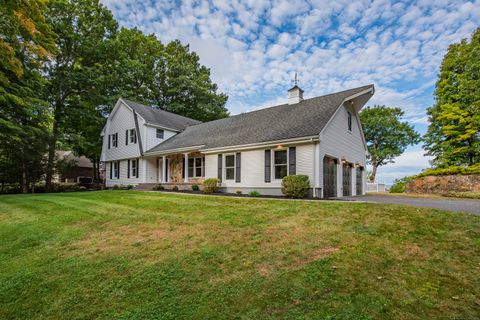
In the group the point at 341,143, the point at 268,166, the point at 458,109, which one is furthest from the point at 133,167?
the point at 458,109

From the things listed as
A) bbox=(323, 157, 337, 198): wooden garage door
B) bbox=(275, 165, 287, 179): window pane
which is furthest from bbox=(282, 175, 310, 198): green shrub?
bbox=(323, 157, 337, 198): wooden garage door

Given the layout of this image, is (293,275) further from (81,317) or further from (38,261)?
(38,261)

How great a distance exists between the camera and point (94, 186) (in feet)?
78.5

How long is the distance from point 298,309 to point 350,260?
1.59m

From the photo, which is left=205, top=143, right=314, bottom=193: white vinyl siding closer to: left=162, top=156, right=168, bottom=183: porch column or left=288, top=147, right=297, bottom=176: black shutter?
left=288, top=147, right=297, bottom=176: black shutter

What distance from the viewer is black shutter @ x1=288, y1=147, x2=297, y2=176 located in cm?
1150

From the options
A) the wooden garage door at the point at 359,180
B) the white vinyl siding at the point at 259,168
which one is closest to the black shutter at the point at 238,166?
the white vinyl siding at the point at 259,168

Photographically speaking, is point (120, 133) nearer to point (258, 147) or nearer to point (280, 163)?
point (258, 147)

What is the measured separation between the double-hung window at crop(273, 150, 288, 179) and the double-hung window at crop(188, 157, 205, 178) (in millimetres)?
5759

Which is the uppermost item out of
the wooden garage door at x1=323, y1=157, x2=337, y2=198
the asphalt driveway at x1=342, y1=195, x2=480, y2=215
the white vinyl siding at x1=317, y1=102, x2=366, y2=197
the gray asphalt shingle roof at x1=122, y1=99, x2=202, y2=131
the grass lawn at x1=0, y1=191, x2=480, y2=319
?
the gray asphalt shingle roof at x1=122, y1=99, x2=202, y2=131

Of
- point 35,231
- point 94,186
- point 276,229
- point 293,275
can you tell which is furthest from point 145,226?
point 94,186

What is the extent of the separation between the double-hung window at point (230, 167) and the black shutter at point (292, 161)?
11.2 ft

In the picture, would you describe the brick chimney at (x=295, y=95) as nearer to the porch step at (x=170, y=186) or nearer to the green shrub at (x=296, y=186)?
the green shrub at (x=296, y=186)

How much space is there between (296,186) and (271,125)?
483cm
